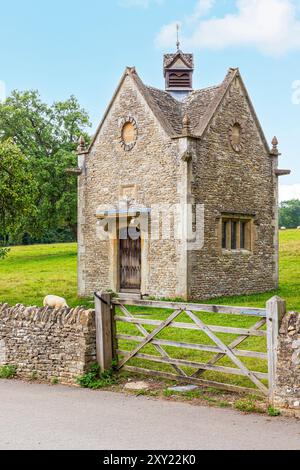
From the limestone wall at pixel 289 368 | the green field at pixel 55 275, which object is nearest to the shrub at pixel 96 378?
the limestone wall at pixel 289 368

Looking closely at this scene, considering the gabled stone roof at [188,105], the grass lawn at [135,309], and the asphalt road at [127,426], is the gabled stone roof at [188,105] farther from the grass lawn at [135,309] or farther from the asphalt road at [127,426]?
the asphalt road at [127,426]

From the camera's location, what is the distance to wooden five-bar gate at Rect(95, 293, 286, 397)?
8.59m

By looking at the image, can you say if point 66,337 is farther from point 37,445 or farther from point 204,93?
point 204,93

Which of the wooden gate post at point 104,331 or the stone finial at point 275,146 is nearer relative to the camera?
the wooden gate post at point 104,331

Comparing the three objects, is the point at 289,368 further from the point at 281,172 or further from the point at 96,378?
the point at 281,172

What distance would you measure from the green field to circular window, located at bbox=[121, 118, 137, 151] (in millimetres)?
6800

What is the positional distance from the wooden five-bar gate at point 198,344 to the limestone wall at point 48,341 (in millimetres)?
286

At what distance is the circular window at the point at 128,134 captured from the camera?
79.5 ft

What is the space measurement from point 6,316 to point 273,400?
5.98m

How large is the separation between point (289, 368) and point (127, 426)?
243 cm

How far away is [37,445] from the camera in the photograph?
701cm

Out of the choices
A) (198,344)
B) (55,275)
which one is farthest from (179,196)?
(55,275)

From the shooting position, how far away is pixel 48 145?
4722cm

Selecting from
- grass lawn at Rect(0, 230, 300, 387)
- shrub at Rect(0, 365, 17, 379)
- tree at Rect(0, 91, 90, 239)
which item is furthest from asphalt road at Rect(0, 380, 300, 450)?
tree at Rect(0, 91, 90, 239)
